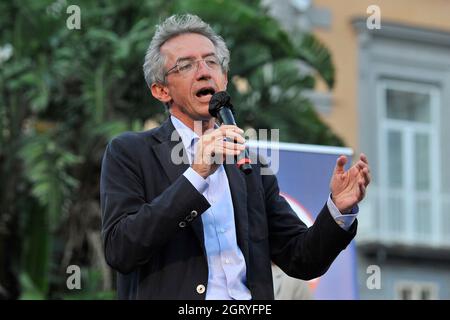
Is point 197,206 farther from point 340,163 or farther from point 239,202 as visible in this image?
point 340,163

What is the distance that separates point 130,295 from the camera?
358 cm

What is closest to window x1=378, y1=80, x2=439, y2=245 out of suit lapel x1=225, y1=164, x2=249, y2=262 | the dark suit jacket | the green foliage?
the green foliage

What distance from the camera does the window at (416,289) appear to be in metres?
16.5

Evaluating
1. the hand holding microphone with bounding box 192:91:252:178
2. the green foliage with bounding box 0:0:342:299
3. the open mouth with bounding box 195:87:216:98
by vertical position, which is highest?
the green foliage with bounding box 0:0:342:299

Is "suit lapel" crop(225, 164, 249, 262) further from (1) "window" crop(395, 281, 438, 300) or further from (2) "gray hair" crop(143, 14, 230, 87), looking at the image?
(1) "window" crop(395, 281, 438, 300)

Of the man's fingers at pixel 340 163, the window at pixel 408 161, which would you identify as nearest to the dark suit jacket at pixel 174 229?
the man's fingers at pixel 340 163

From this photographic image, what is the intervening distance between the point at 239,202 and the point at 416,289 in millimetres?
13337

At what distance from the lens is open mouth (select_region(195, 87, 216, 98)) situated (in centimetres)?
367

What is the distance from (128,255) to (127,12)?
8300mm

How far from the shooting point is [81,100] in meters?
11.5

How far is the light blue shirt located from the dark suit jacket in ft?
0.07

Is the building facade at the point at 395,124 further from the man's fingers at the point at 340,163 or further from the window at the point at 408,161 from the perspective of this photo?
the man's fingers at the point at 340,163

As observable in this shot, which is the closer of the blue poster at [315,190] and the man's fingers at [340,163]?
the man's fingers at [340,163]

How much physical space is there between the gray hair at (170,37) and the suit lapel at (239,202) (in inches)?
13.7
